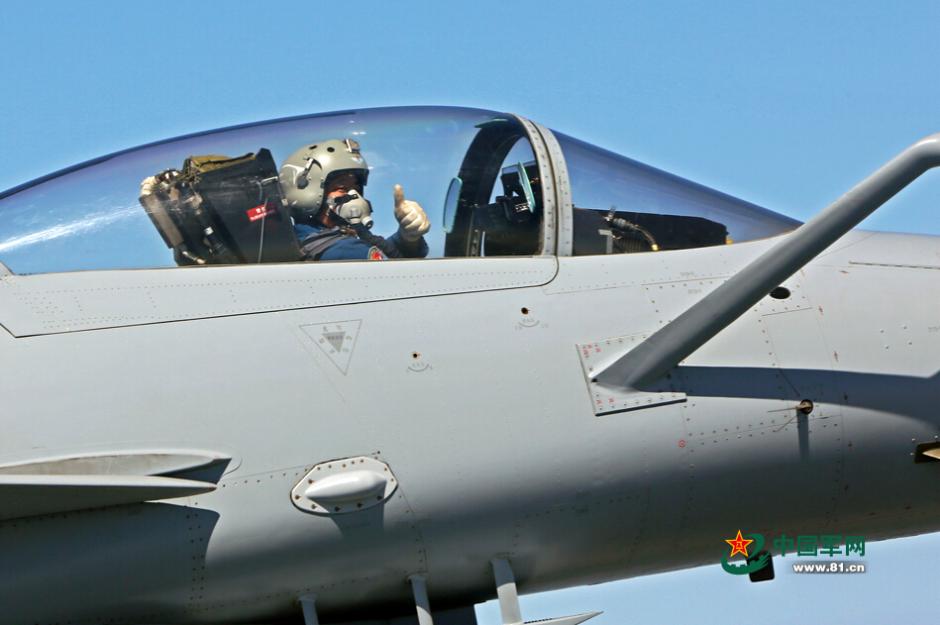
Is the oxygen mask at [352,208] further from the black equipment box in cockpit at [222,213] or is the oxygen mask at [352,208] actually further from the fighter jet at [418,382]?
the black equipment box in cockpit at [222,213]

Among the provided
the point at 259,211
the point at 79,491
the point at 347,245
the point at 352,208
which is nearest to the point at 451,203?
the point at 352,208

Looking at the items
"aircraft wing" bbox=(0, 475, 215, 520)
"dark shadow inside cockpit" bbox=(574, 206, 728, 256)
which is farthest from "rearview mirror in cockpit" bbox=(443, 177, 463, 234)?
"aircraft wing" bbox=(0, 475, 215, 520)

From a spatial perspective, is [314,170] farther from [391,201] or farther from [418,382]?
[418,382]

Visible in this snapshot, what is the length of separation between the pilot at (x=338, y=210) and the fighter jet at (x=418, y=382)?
0.02m

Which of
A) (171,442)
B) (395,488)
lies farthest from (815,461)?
(171,442)

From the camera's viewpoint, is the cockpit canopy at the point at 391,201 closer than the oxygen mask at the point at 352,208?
Yes

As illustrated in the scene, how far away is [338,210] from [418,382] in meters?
1.22

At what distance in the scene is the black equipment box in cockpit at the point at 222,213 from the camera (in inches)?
276

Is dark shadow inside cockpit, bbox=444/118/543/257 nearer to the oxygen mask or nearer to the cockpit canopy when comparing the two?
the cockpit canopy

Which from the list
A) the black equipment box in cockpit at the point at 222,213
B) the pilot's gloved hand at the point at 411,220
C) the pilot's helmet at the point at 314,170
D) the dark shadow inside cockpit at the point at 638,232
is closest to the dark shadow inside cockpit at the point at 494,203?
the pilot's gloved hand at the point at 411,220

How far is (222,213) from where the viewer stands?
23.3 feet

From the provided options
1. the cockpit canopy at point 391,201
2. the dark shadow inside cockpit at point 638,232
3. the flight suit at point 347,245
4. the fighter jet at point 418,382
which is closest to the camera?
the fighter jet at point 418,382

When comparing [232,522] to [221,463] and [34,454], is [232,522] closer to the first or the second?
[221,463]

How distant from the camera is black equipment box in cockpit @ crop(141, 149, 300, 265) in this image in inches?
276
